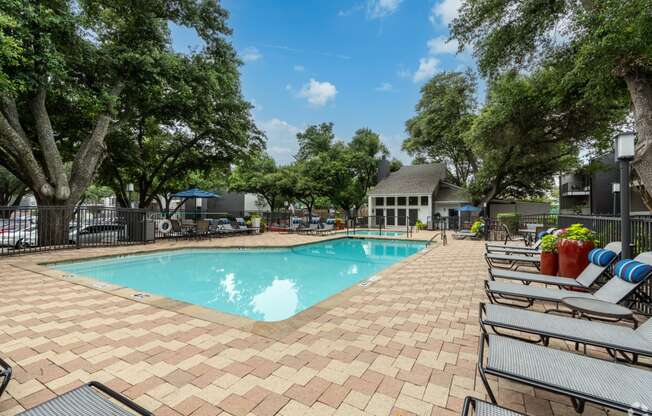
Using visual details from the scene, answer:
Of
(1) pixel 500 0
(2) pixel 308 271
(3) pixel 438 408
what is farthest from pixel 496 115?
(3) pixel 438 408

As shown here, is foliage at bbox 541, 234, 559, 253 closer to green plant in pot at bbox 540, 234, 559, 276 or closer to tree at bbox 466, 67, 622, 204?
green plant in pot at bbox 540, 234, 559, 276

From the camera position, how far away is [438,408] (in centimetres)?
185

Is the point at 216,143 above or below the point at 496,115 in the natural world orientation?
below

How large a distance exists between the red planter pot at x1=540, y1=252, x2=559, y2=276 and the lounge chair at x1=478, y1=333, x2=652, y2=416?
14.2ft

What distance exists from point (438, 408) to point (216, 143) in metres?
16.0

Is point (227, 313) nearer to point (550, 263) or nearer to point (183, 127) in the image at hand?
point (550, 263)

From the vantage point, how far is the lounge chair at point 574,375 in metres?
1.40

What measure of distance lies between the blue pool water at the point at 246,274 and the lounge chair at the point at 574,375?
3.68 metres

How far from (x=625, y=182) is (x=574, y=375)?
12.2 feet

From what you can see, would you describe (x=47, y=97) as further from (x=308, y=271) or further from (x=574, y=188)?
(x=574, y=188)

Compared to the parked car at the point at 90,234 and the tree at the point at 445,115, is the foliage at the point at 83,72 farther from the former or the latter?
the tree at the point at 445,115

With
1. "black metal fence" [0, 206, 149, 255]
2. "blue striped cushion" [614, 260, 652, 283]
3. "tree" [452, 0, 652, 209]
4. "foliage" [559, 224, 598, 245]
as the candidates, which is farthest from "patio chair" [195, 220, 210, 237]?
"tree" [452, 0, 652, 209]

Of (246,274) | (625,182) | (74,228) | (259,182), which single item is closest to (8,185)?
(259,182)

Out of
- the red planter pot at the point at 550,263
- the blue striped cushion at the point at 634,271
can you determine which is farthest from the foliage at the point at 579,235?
the blue striped cushion at the point at 634,271
